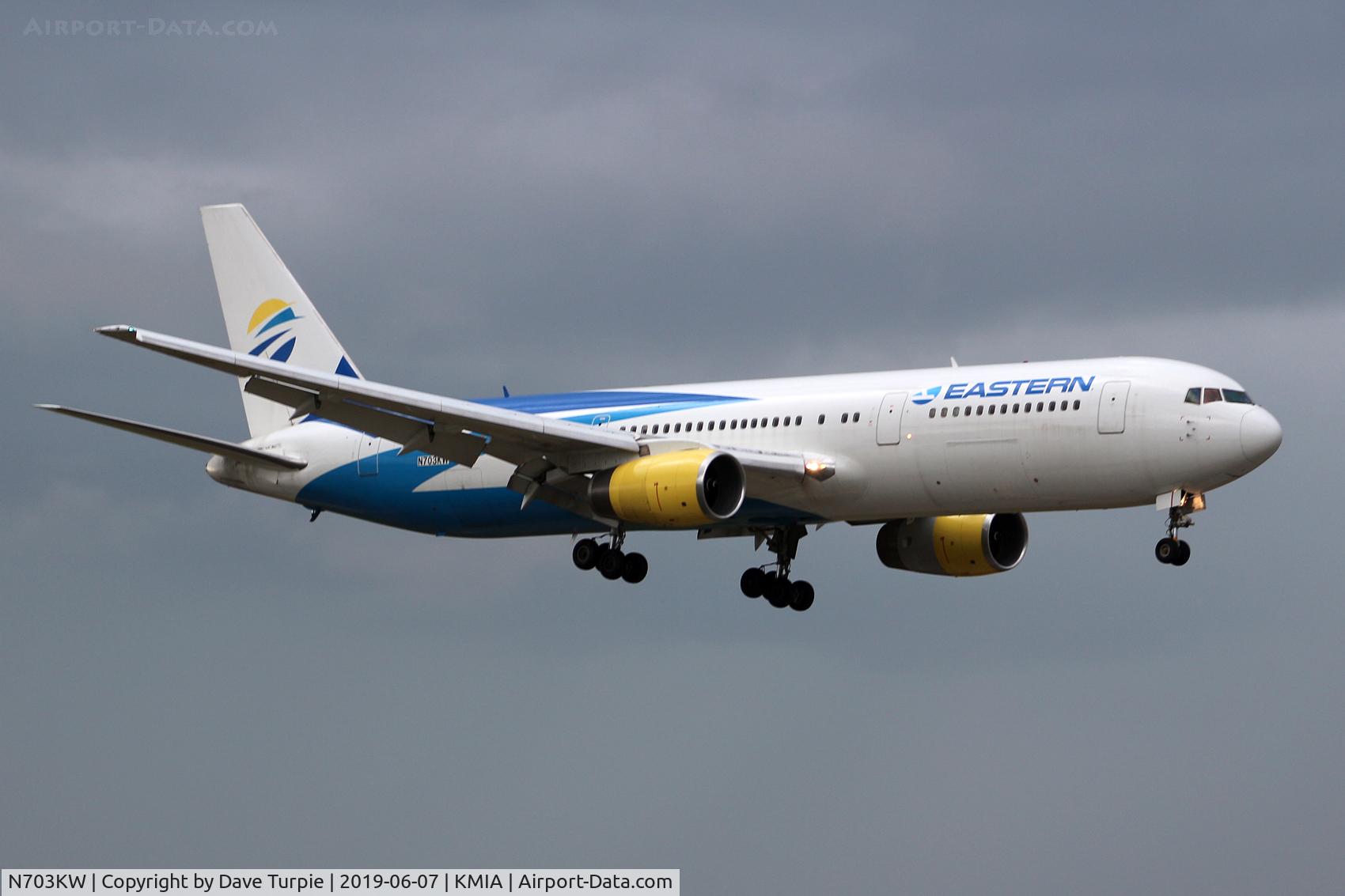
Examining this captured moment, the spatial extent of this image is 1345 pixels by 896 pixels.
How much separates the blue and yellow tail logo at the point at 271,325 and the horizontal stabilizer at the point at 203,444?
4.50 m

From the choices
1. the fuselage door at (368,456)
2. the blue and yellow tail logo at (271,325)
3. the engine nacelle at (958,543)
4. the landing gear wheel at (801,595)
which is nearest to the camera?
the engine nacelle at (958,543)

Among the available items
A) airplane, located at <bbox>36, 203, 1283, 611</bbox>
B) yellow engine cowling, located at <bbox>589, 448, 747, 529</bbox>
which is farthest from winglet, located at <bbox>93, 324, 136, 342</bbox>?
yellow engine cowling, located at <bbox>589, 448, 747, 529</bbox>

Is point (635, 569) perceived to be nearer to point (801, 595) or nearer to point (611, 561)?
point (611, 561)

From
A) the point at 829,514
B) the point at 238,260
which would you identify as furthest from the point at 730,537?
the point at 238,260

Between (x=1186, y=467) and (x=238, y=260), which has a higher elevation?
(x=238, y=260)

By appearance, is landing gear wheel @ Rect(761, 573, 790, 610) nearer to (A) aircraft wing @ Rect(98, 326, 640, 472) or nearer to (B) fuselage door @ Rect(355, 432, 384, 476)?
(A) aircraft wing @ Rect(98, 326, 640, 472)

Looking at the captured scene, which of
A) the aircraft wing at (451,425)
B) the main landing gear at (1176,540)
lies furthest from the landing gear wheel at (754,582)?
the main landing gear at (1176,540)

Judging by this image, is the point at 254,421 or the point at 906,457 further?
the point at 254,421

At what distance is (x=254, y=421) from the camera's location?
62.4 meters

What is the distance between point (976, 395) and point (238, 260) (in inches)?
988

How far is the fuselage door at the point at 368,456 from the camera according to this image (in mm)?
58625

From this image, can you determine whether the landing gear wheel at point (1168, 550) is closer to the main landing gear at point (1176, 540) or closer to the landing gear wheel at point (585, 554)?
the main landing gear at point (1176, 540)

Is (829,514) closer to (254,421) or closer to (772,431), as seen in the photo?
(772,431)

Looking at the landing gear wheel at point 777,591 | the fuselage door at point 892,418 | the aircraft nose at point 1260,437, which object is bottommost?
the aircraft nose at point 1260,437
